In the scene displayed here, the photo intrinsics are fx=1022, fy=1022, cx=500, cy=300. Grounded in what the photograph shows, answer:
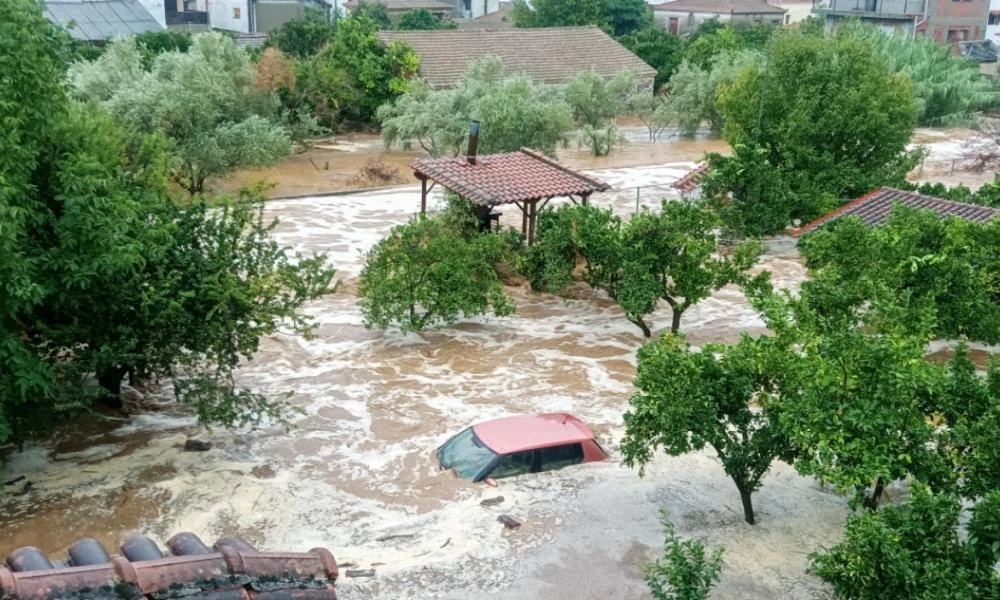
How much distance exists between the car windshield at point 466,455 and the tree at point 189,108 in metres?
17.7

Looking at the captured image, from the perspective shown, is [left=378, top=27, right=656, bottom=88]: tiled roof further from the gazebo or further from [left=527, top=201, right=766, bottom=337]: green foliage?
[left=527, top=201, right=766, bottom=337]: green foliage

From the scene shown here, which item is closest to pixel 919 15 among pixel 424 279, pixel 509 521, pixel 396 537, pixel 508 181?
pixel 508 181

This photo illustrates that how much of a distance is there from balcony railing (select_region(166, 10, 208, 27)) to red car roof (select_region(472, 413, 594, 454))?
5467cm

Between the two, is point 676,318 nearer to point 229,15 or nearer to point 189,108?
point 189,108

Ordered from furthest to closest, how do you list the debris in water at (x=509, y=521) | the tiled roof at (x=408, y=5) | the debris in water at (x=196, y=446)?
the tiled roof at (x=408, y=5), the debris in water at (x=196, y=446), the debris in water at (x=509, y=521)

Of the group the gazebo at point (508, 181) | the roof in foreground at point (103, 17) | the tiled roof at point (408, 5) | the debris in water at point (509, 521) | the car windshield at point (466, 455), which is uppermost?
the tiled roof at point (408, 5)

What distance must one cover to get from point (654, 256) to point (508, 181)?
565 cm

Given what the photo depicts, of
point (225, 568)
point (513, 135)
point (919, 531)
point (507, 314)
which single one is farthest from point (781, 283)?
point (225, 568)

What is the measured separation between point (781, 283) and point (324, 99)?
24990mm

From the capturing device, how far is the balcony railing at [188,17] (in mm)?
62938

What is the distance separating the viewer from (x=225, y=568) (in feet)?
21.1

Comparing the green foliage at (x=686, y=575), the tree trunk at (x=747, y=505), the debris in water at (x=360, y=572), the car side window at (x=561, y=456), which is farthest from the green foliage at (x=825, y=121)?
Answer: the green foliage at (x=686, y=575)

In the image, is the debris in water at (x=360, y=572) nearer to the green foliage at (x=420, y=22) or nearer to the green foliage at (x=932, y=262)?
the green foliage at (x=932, y=262)

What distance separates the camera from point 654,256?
1952cm
